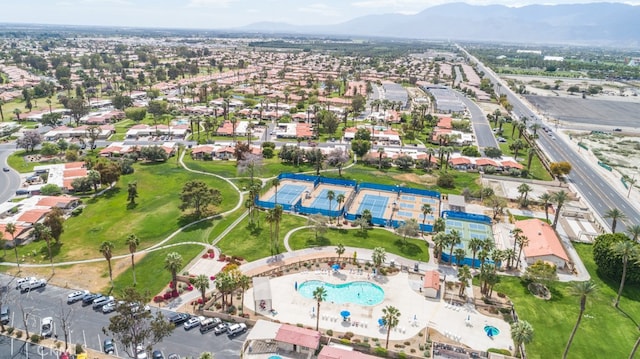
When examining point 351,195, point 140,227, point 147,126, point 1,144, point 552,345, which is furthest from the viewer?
point 147,126

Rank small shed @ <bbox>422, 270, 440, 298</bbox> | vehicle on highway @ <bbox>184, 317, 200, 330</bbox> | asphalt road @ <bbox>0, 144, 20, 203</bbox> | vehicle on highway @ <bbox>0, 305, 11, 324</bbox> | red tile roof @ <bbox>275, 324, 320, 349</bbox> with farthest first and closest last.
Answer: asphalt road @ <bbox>0, 144, 20, 203</bbox>, small shed @ <bbox>422, 270, 440, 298</bbox>, vehicle on highway @ <bbox>184, 317, 200, 330</bbox>, vehicle on highway @ <bbox>0, 305, 11, 324</bbox>, red tile roof @ <bbox>275, 324, 320, 349</bbox>

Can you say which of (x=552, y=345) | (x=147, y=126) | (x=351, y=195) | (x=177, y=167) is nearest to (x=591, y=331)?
(x=552, y=345)

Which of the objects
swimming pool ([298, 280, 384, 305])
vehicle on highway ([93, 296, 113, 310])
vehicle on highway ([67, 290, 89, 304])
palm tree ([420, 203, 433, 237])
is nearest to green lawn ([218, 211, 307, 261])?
swimming pool ([298, 280, 384, 305])

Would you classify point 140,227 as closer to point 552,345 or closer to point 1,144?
point 552,345

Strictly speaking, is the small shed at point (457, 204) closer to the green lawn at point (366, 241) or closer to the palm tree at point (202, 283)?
the green lawn at point (366, 241)

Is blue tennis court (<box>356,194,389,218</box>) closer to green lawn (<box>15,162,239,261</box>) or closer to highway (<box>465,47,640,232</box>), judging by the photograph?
green lawn (<box>15,162,239,261</box>)

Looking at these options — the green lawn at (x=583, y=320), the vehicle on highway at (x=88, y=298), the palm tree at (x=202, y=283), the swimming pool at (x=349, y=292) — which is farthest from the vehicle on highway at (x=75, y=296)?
the green lawn at (x=583, y=320)
